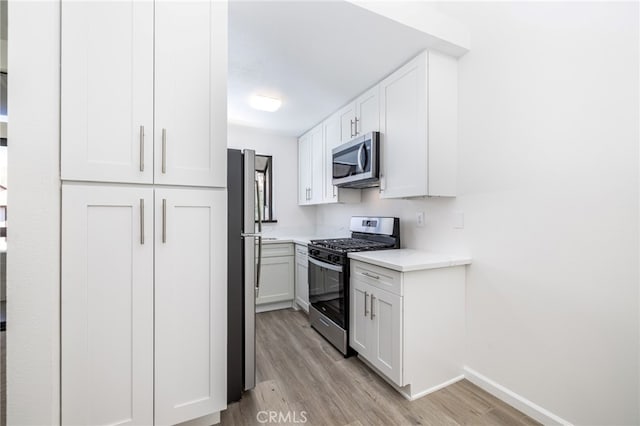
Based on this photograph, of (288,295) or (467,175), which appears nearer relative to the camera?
(467,175)

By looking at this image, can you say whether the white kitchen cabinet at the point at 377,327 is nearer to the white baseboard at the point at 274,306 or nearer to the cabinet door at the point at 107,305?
the cabinet door at the point at 107,305

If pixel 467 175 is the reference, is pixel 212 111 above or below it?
above

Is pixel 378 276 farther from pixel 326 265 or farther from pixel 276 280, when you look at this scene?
pixel 276 280

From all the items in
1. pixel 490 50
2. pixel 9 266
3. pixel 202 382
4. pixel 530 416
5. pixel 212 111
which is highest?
pixel 490 50

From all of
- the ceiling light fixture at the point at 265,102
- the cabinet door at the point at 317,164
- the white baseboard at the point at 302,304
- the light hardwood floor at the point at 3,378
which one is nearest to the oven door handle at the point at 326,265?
the white baseboard at the point at 302,304

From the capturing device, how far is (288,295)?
141 inches

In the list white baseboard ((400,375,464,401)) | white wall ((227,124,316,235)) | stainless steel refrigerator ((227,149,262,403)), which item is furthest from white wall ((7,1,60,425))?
white wall ((227,124,316,235))

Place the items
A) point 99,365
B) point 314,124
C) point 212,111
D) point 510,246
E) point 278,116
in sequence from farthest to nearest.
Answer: point 314,124 → point 278,116 → point 510,246 → point 212,111 → point 99,365

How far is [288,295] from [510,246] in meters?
2.55

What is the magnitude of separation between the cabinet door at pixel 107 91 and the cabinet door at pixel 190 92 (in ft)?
0.17

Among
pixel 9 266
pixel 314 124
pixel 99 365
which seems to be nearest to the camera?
pixel 9 266

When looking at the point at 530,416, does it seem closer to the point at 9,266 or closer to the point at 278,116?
the point at 9,266

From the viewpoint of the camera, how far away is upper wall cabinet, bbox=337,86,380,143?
2.56m

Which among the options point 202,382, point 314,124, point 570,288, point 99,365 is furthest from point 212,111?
point 314,124
